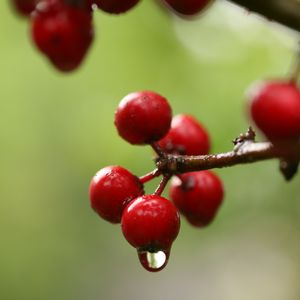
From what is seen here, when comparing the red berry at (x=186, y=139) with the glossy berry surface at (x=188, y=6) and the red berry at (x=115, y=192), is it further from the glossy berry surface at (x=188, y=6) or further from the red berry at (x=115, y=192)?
the glossy berry surface at (x=188, y=6)

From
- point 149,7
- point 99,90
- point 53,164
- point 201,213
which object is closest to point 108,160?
point 99,90

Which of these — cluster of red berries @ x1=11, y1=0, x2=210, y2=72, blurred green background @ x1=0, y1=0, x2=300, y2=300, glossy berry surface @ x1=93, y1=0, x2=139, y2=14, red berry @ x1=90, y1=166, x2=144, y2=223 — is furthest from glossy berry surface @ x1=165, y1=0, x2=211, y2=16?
blurred green background @ x1=0, y1=0, x2=300, y2=300

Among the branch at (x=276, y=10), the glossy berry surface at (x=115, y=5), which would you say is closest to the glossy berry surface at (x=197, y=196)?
the glossy berry surface at (x=115, y=5)

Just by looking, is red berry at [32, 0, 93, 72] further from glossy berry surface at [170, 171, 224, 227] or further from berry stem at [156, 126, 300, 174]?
glossy berry surface at [170, 171, 224, 227]

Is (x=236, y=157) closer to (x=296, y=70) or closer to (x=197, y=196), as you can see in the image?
(x=296, y=70)

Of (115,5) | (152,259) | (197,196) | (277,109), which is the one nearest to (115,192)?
(152,259)

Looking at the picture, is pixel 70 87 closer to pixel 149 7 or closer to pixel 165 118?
pixel 149 7
